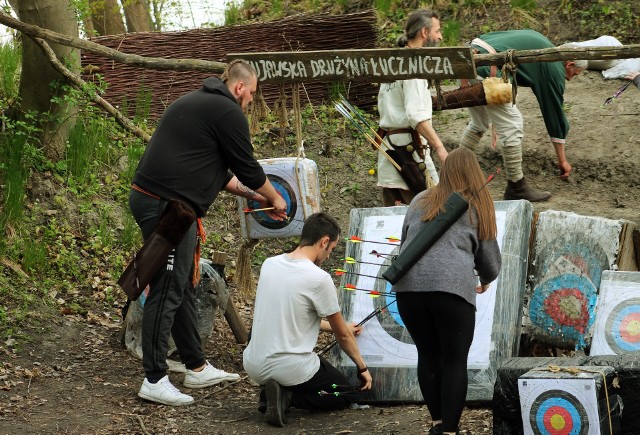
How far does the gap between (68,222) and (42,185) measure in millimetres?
434

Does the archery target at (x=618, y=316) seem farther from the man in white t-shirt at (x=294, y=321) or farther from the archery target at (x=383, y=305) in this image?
the man in white t-shirt at (x=294, y=321)

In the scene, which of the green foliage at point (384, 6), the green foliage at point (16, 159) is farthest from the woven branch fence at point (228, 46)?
the green foliage at point (16, 159)

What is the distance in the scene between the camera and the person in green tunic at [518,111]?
27.2 ft

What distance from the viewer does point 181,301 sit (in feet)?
20.1

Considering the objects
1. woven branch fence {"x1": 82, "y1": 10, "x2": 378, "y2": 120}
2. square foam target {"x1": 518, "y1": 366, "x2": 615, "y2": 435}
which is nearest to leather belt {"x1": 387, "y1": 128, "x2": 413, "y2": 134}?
square foam target {"x1": 518, "y1": 366, "x2": 615, "y2": 435}

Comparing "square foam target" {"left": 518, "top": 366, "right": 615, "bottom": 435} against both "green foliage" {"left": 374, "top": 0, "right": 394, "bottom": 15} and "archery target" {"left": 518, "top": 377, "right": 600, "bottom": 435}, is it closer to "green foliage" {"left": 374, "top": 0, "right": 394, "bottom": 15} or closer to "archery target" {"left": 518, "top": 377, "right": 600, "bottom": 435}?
"archery target" {"left": 518, "top": 377, "right": 600, "bottom": 435}

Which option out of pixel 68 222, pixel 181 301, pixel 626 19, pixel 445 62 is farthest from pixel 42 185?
pixel 626 19

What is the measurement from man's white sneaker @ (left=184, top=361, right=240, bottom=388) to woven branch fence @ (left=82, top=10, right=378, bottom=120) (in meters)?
4.65

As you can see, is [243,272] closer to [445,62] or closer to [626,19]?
[445,62]

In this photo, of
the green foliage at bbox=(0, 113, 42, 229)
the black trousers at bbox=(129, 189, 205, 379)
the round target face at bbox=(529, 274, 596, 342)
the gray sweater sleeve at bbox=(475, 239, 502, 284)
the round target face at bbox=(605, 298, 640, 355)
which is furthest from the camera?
the green foliage at bbox=(0, 113, 42, 229)

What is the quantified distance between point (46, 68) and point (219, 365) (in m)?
3.16

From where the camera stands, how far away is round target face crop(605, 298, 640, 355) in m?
5.82

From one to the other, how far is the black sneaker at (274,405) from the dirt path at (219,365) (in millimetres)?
59

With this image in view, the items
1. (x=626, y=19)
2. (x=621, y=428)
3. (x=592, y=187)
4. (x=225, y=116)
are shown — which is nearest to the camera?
(x=621, y=428)
